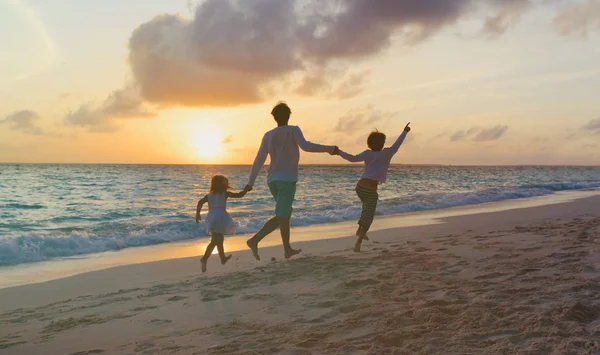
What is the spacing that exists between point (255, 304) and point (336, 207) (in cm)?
1656

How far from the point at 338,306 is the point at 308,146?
244 cm

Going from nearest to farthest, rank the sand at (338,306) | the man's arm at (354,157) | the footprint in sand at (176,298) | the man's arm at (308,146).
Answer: the sand at (338,306), the footprint in sand at (176,298), the man's arm at (308,146), the man's arm at (354,157)

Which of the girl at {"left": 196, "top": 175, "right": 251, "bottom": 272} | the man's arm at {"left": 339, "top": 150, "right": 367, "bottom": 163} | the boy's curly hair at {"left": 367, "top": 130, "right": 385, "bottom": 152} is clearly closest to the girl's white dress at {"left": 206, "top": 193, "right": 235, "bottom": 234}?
the girl at {"left": 196, "top": 175, "right": 251, "bottom": 272}

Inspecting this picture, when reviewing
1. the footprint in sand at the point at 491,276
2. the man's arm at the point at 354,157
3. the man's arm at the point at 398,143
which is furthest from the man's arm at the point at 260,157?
the footprint in sand at the point at 491,276

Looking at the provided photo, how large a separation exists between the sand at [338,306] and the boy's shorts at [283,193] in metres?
0.88

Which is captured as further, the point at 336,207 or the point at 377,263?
the point at 336,207

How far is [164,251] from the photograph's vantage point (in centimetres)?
1135

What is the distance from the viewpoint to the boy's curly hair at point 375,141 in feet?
25.5

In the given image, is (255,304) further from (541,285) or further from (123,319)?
(541,285)

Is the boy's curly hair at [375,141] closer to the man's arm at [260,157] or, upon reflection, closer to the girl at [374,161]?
the girl at [374,161]

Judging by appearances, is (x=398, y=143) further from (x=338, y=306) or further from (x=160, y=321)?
(x=160, y=321)

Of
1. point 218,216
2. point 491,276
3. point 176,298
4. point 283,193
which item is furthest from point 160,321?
point 491,276

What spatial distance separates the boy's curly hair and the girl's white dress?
2531 millimetres

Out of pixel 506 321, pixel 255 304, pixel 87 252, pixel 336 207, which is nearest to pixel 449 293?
pixel 506 321
